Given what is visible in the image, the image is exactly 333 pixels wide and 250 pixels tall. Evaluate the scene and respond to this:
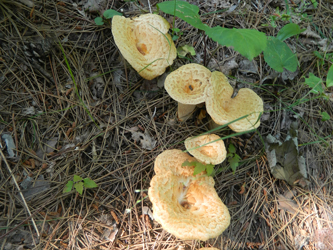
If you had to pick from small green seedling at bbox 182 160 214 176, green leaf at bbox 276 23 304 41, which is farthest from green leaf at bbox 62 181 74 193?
green leaf at bbox 276 23 304 41

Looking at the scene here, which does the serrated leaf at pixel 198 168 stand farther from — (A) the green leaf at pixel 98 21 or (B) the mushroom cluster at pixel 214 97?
(A) the green leaf at pixel 98 21

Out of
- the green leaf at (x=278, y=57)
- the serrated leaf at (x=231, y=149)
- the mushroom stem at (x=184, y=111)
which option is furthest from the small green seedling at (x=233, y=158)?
the green leaf at (x=278, y=57)

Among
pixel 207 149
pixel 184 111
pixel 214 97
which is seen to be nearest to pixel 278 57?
A: pixel 214 97

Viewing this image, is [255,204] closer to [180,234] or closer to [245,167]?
[245,167]

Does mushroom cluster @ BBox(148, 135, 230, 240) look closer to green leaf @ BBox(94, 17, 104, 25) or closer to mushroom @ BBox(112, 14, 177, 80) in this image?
mushroom @ BBox(112, 14, 177, 80)

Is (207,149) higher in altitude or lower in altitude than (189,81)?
lower

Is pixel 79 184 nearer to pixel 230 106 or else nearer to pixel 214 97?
pixel 214 97

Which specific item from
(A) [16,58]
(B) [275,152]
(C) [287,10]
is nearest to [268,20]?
(C) [287,10]
